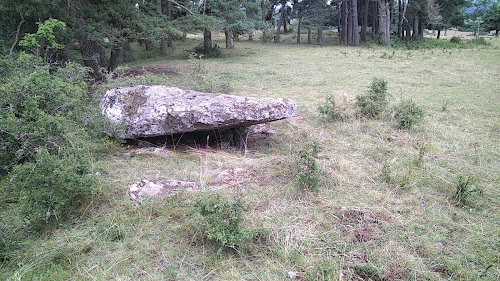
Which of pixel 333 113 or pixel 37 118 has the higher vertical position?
pixel 37 118

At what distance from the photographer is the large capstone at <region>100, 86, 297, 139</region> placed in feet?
14.1

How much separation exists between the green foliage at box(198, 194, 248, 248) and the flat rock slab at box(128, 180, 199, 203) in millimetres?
790

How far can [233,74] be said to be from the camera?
11.2 metres

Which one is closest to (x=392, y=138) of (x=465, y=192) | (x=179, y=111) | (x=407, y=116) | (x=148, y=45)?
(x=407, y=116)

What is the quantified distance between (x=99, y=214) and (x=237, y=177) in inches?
59.4

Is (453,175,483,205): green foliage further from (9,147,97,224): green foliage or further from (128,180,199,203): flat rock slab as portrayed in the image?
(9,147,97,224): green foliage

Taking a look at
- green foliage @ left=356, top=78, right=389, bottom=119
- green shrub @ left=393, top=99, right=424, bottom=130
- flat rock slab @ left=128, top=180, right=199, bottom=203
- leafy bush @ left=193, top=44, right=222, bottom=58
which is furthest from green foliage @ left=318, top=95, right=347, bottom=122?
leafy bush @ left=193, top=44, right=222, bottom=58

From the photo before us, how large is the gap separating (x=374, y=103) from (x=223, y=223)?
4401 millimetres

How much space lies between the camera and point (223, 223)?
2.43m

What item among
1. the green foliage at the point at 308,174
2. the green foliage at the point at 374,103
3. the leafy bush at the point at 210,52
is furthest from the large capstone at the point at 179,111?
the leafy bush at the point at 210,52

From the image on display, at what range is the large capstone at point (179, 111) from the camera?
4.30 meters

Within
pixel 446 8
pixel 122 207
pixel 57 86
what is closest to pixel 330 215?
pixel 122 207

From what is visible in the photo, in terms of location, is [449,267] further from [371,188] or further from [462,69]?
[462,69]

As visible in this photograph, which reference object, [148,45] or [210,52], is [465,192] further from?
[148,45]
